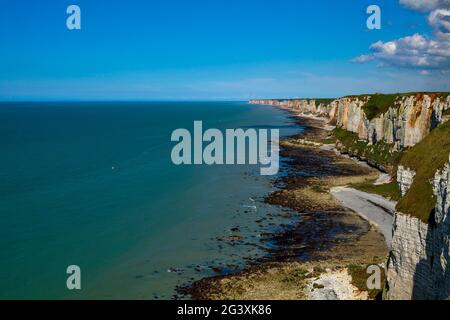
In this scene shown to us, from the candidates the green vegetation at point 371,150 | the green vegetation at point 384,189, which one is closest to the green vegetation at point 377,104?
the green vegetation at point 371,150

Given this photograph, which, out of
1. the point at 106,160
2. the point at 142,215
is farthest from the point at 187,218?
the point at 106,160

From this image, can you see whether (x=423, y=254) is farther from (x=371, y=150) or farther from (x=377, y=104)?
(x=377, y=104)

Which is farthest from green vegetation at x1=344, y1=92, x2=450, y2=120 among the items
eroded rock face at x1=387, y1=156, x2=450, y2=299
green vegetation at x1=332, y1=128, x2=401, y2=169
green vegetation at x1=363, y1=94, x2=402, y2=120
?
eroded rock face at x1=387, y1=156, x2=450, y2=299

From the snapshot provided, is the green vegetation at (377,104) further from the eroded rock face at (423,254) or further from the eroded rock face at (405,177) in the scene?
the eroded rock face at (423,254)

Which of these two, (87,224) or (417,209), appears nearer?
(417,209)

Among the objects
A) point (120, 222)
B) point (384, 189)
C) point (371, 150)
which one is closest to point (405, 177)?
point (384, 189)

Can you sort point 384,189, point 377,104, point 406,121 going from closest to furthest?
point 384,189 < point 406,121 < point 377,104
